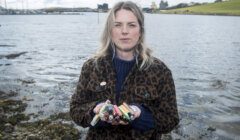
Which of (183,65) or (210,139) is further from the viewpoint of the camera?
(183,65)

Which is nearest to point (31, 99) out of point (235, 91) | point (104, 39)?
point (235, 91)

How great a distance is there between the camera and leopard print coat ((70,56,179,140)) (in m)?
5.20

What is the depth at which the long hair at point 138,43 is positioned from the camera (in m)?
5.30

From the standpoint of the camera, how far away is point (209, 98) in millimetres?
22922

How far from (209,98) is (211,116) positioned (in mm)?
4008

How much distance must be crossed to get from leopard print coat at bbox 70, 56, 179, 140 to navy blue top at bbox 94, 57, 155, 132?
0.23 ft

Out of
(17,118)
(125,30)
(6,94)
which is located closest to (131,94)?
(125,30)

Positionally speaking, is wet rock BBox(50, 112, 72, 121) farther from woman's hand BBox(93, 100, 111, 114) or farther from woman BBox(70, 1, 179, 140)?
woman's hand BBox(93, 100, 111, 114)

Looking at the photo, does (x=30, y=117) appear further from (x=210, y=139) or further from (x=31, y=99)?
(x=210, y=139)

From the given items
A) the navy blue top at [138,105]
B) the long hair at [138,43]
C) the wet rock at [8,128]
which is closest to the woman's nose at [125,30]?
the long hair at [138,43]

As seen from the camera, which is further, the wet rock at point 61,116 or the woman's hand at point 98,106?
the wet rock at point 61,116

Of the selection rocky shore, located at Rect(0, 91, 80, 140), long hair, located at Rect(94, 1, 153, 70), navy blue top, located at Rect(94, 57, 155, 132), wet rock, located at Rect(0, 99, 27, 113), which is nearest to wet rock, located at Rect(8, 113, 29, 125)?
rocky shore, located at Rect(0, 91, 80, 140)

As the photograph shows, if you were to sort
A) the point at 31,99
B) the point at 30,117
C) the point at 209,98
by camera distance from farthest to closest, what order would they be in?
1. the point at 209,98
2. the point at 31,99
3. the point at 30,117

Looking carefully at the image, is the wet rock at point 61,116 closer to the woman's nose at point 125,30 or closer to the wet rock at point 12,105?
the wet rock at point 12,105
